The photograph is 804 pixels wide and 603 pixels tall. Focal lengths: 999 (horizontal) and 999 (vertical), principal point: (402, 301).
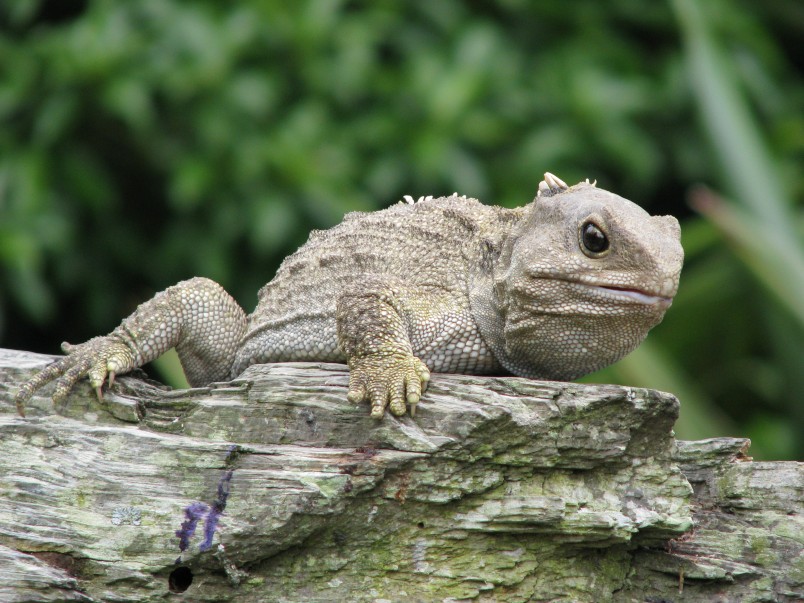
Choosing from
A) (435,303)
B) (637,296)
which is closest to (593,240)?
(637,296)

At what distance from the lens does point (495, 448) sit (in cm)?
442

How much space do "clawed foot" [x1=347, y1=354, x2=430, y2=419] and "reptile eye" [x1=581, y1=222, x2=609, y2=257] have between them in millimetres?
934

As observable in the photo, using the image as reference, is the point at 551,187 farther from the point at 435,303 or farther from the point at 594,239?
the point at 435,303

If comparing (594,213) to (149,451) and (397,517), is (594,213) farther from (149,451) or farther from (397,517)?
(149,451)

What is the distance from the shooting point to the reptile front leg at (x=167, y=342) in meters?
5.02

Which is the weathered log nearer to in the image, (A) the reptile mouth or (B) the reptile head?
(B) the reptile head

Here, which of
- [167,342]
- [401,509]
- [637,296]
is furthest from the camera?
[167,342]

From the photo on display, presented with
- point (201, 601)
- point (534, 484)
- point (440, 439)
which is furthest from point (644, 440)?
point (201, 601)

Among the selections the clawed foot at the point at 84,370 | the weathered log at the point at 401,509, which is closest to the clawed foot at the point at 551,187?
the weathered log at the point at 401,509

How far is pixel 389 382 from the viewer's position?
447 cm

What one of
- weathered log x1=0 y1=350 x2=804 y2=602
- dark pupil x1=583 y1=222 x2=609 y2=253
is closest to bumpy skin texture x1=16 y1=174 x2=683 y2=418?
dark pupil x1=583 y1=222 x2=609 y2=253

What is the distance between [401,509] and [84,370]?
1.81m

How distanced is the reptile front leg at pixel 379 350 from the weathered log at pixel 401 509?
0.11 m

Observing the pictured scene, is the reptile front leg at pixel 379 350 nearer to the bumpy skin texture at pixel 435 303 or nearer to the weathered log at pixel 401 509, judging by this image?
the bumpy skin texture at pixel 435 303
